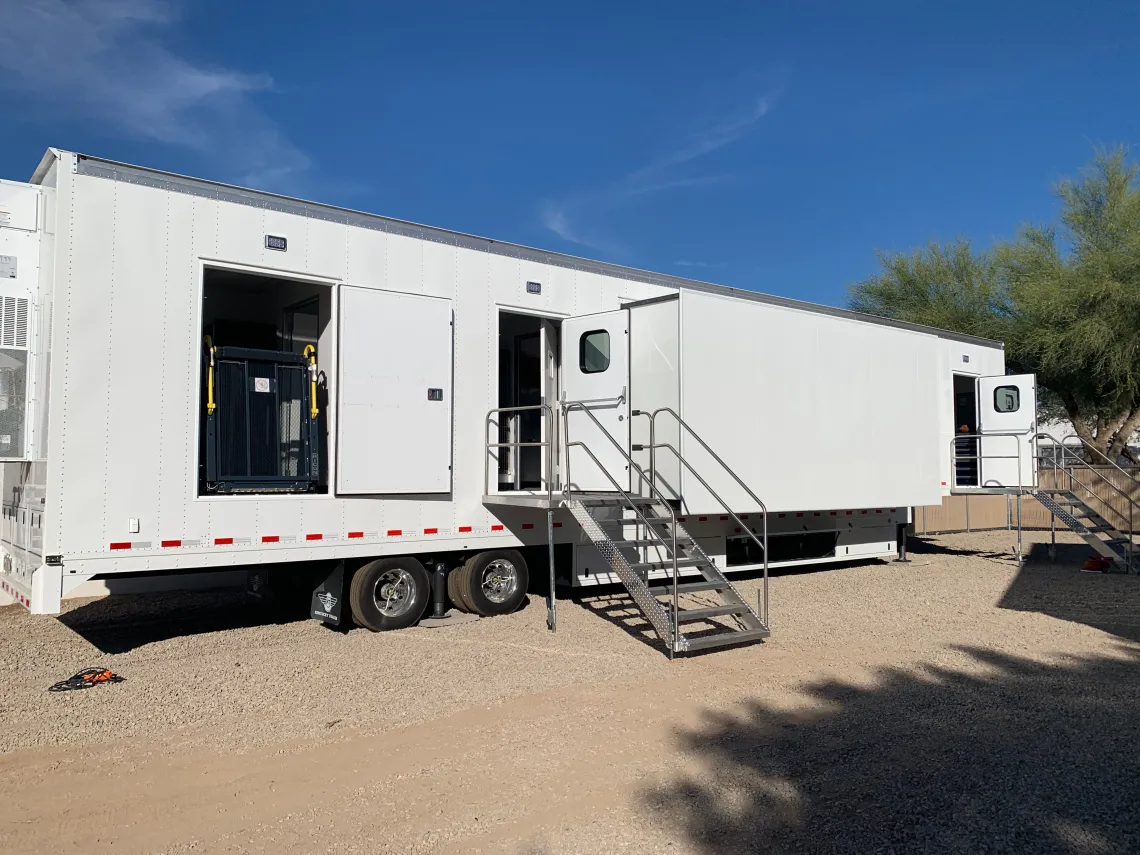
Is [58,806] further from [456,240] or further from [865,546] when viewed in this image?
[865,546]

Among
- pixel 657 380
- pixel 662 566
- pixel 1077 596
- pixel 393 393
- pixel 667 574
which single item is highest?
pixel 657 380

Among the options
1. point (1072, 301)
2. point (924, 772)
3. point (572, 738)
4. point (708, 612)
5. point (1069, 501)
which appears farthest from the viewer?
point (1072, 301)

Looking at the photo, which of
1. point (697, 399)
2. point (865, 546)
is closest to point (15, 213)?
point (697, 399)

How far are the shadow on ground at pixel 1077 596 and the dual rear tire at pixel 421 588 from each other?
17.3 ft

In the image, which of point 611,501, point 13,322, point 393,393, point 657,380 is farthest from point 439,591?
point 13,322

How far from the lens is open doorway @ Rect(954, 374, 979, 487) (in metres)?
14.9

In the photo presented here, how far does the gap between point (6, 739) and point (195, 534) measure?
1980 mm

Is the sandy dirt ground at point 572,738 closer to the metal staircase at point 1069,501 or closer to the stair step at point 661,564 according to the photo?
the stair step at point 661,564

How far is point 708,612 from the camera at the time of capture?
7.58 m

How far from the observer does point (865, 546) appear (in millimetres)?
13188

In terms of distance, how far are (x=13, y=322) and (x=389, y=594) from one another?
12.2 feet

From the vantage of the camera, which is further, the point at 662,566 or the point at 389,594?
the point at 389,594

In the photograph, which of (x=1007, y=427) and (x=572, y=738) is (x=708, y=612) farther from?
(x=1007, y=427)

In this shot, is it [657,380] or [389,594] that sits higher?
[657,380]
